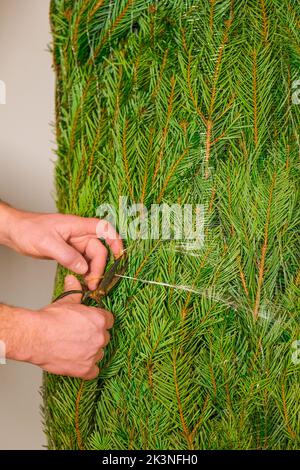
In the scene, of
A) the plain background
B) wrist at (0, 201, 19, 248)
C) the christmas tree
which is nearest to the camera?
the christmas tree

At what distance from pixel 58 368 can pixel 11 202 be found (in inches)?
15.7

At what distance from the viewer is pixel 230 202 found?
0.80 m

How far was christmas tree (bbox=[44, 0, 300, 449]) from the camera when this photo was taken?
0.80 m

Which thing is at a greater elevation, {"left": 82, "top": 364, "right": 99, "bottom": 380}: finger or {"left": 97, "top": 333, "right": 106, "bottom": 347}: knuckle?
{"left": 97, "top": 333, "right": 106, "bottom": 347}: knuckle

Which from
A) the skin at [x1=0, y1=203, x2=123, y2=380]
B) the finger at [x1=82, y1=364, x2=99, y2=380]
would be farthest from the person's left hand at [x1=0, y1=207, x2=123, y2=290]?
the finger at [x1=82, y1=364, x2=99, y2=380]

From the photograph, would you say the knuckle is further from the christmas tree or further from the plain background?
the plain background

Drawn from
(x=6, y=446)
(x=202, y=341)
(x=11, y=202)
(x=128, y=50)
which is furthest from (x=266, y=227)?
(x=6, y=446)

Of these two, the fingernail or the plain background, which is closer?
the fingernail

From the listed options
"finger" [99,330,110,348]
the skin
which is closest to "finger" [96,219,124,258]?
the skin

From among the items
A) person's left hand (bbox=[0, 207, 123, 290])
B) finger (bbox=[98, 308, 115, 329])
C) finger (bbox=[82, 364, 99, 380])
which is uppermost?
person's left hand (bbox=[0, 207, 123, 290])

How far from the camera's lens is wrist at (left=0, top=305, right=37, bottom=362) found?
2.63 ft

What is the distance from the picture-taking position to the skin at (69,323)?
802 mm

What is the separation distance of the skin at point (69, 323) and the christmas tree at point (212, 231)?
4 centimetres

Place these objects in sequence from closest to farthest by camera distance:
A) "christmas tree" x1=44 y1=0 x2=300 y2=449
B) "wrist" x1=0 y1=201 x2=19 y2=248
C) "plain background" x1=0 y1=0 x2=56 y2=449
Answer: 1. "christmas tree" x1=44 y1=0 x2=300 y2=449
2. "wrist" x1=0 y1=201 x2=19 y2=248
3. "plain background" x1=0 y1=0 x2=56 y2=449
